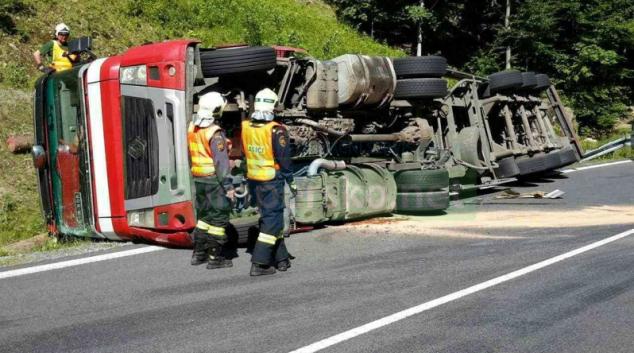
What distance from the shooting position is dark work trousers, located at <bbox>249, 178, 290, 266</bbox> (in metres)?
5.38

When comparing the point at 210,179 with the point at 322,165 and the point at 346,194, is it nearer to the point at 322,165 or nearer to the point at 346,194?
the point at 322,165

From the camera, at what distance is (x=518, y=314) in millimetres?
4320

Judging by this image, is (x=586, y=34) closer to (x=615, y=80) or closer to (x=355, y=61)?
(x=615, y=80)

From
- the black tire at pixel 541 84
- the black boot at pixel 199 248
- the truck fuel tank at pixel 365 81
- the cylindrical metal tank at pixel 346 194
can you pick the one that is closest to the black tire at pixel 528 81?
the black tire at pixel 541 84

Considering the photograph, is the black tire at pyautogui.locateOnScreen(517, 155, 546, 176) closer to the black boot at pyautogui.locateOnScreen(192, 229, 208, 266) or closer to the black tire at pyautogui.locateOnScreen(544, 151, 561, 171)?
the black tire at pyautogui.locateOnScreen(544, 151, 561, 171)

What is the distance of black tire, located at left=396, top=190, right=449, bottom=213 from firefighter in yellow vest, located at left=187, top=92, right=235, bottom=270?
3223 millimetres

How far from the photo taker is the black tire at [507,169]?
10.5m

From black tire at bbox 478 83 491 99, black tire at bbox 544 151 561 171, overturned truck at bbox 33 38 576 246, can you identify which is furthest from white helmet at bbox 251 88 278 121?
black tire at bbox 544 151 561 171

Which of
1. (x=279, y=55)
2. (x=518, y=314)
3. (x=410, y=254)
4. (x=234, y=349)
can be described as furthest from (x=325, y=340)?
(x=279, y=55)

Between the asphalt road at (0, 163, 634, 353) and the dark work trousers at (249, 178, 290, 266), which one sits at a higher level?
the dark work trousers at (249, 178, 290, 266)

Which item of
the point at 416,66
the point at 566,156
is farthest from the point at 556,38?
the point at 416,66

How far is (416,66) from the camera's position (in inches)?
340

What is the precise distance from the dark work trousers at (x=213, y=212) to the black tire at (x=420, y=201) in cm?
323

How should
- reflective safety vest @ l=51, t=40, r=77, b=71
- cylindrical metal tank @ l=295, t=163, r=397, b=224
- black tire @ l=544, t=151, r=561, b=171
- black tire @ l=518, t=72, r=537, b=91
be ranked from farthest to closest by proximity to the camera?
1. black tire @ l=518, t=72, r=537, b=91
2. black tire @ l=544, t=151, r=561, b=171
3. reflective safety vest @ l=51, t=40, r=77, b=71
4. cylindrical metal tank @ l=295, t=163, r=397, b=224
